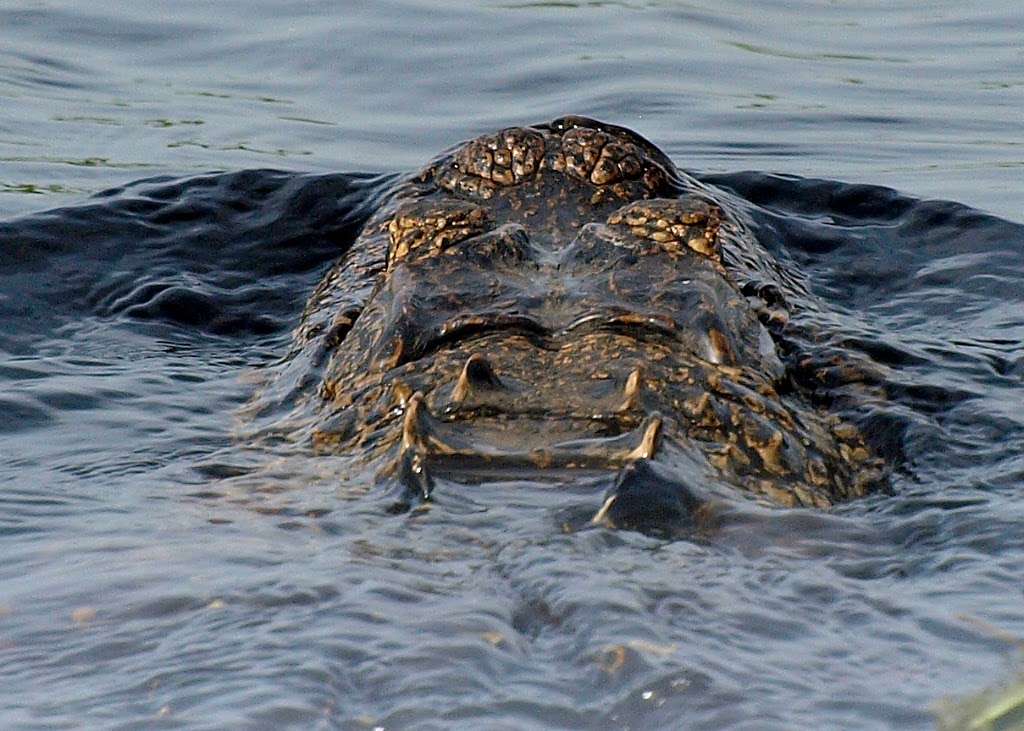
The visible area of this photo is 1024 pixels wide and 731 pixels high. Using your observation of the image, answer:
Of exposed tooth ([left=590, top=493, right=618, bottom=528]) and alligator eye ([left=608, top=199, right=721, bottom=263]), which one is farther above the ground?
alligator eye ([left=608, top=199, right=721, bottom=263])

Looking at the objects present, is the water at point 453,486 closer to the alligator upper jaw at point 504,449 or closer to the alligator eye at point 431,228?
the alligator upper jaw at point 504,449

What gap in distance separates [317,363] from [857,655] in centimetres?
263

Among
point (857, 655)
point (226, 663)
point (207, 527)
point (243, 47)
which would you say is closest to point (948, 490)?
point (857, 655)

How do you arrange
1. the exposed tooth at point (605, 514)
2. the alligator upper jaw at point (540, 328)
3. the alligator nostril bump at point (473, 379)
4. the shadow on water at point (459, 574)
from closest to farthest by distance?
1. the shadow on water at point (459, 574)
2. the exposed tooth at point (605, 514)
3. the alligator nostril bump at point (473, 379)
4. the alligator upper jaw at point (540, 328)

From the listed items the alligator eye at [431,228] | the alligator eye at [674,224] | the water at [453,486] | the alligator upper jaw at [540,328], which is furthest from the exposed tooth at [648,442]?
the alligator eye at [431,228]

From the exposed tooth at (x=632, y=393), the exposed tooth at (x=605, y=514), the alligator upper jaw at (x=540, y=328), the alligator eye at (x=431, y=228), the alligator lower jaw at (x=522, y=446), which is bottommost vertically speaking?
the exposed tooth at (x=605, y=514)

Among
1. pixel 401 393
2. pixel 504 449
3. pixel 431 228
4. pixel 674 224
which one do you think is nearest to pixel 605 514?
pixel 504 449

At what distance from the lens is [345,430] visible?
16.5ft

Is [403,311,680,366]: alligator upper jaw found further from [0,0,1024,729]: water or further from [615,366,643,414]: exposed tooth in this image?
[0,0,1024,729]: water

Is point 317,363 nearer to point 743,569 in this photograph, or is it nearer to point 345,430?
point 345,430

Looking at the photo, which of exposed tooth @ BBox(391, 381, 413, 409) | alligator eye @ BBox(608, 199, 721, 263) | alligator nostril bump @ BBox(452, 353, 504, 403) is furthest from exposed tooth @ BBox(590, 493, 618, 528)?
alligator eye @ BBox(608, 199, 721, 263)

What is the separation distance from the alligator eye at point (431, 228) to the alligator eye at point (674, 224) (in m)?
0.45

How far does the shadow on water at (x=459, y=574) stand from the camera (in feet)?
10.7

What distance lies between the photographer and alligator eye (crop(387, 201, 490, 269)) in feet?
18.8
